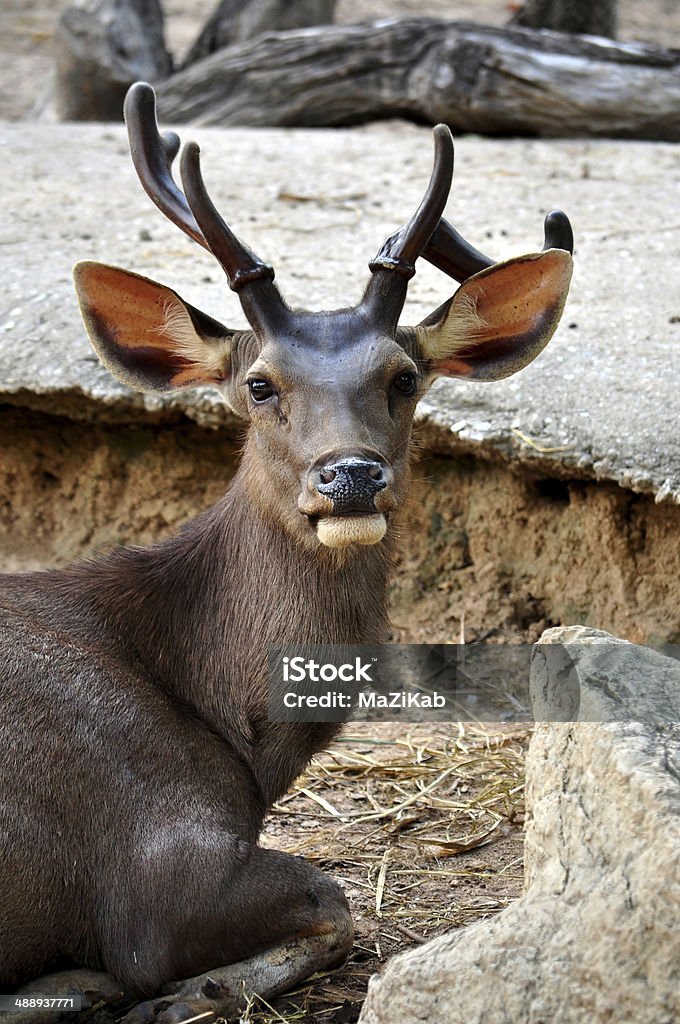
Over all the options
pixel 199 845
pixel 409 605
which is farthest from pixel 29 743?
pixel 409 605

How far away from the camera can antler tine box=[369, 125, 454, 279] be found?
5.39 metres

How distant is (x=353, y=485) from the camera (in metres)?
4.71

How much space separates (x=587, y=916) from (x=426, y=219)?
2716mm

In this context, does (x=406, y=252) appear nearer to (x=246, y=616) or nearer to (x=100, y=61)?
(x=246, y=616)

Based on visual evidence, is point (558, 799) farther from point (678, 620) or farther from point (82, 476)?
point (82, 476)

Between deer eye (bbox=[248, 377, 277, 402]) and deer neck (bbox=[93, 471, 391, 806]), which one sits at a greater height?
deer eye (bbox=[248, 377, 277, 402])

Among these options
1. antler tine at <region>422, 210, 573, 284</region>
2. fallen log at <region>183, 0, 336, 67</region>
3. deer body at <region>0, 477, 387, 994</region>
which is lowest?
deer body at <region>0, 477, 387, 994</region>

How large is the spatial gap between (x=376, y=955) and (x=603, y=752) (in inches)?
63.2

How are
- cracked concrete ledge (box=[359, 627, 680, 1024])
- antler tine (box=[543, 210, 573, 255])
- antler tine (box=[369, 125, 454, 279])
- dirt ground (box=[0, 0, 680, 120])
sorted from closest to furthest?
cracked concrete ledge (box=[359, 627, 680, 1024])
antler tine (box=[369, 125, 454, 279])
antler tine (box=[543, 210, 573, 255])
dirt ground (box=[0, 0, 680, 120])

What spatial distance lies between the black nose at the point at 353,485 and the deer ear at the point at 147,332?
1.17 m

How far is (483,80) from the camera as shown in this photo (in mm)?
11656

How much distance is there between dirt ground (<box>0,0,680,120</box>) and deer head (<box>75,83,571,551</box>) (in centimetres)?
1342

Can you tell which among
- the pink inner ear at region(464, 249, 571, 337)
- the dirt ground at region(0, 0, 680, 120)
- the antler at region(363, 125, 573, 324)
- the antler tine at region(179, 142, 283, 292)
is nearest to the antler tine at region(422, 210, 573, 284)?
the pink inner ear at region(464, 249, 571, 337)

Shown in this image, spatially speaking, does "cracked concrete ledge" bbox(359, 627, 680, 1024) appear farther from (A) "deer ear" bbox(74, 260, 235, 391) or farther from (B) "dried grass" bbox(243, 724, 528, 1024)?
(A) "deer ear" bbox(74, 260, 235, 391)
